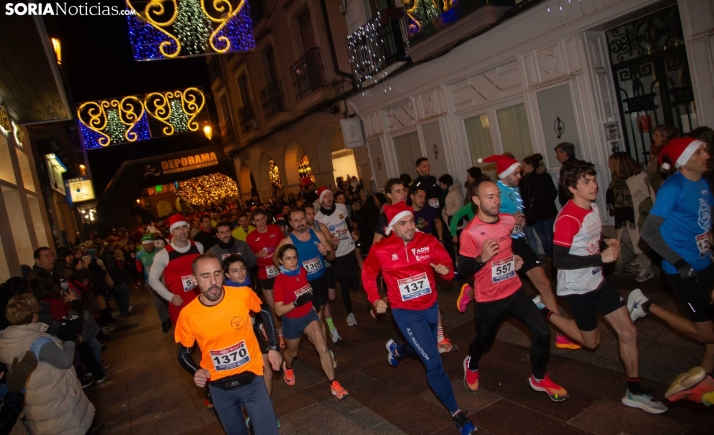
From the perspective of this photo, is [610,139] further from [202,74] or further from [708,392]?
[202,74]

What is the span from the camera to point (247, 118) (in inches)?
950

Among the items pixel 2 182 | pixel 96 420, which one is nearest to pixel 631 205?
pixel 96 420

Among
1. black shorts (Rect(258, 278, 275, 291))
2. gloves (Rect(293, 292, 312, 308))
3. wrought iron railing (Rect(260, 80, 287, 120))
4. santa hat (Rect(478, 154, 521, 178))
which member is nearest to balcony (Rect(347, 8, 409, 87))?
wrought iron railing (Rect(260, 80, 287, 120))

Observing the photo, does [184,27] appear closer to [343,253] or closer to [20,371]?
[343,253]

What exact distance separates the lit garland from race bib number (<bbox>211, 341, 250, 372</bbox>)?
30954 mm

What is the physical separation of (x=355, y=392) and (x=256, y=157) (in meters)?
21.3

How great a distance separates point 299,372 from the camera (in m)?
6.53

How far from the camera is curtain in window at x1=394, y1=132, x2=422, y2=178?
511 inches

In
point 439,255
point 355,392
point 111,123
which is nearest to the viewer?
point 439,255

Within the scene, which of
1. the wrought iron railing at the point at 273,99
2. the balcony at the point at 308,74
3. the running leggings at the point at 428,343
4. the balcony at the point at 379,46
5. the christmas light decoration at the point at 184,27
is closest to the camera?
the running leggings at the point at 428,343

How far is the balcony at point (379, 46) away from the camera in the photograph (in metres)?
12.1

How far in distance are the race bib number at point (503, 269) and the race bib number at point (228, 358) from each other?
2106 millimetres

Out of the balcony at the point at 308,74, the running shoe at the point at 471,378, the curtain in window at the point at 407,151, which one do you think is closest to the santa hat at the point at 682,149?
the running shoe at the point at 471,378

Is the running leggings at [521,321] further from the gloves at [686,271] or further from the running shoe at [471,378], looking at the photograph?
the gloves at [686,271]
